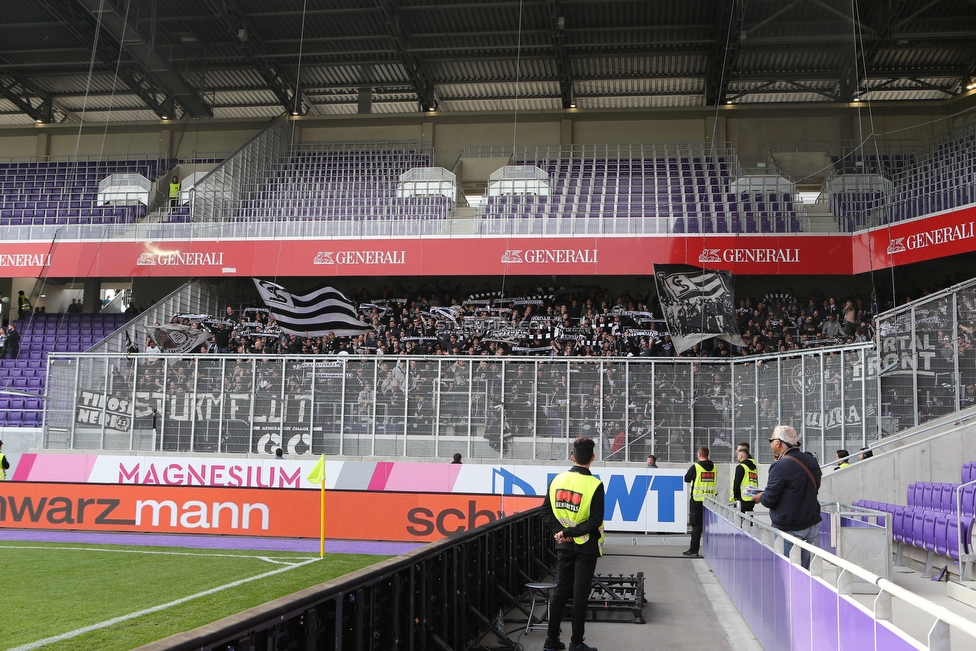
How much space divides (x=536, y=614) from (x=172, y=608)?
13.2 ft

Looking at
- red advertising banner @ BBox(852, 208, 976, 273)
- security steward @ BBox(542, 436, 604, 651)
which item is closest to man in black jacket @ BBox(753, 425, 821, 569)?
security steward @ BBox(542, 436, 604, 651)

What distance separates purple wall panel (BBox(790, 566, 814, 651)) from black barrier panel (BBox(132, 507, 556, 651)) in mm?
2505

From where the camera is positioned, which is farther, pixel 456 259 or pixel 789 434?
pixel 456 259

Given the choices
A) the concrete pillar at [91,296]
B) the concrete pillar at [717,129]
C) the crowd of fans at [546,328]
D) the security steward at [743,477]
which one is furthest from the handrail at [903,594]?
the concrete pillar at [91,296]

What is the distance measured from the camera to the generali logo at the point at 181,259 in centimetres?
2908

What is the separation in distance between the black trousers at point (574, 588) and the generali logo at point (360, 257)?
21.3 meters

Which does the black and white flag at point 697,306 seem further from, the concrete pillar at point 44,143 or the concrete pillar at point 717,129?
the concrete pillar at point 44,143

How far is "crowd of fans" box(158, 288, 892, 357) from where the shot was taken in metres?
23.2

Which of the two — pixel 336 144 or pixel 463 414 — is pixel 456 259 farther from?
pixel 336 144

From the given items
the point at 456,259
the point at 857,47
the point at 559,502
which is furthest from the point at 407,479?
the point at 857,47

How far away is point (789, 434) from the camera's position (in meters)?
7.73

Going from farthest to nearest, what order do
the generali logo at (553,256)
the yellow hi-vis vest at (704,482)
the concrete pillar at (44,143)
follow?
the concrete pillar at (44,143)
the generali logo at (553,256)
the yellow hi-vis vest at (704,482)

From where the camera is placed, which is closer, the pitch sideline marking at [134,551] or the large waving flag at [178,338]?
the pitch sideline marking at [134,551]

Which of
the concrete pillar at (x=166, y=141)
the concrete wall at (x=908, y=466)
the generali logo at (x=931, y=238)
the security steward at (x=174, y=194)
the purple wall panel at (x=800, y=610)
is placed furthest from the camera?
the concrete pillar at (x=166, y=141)
